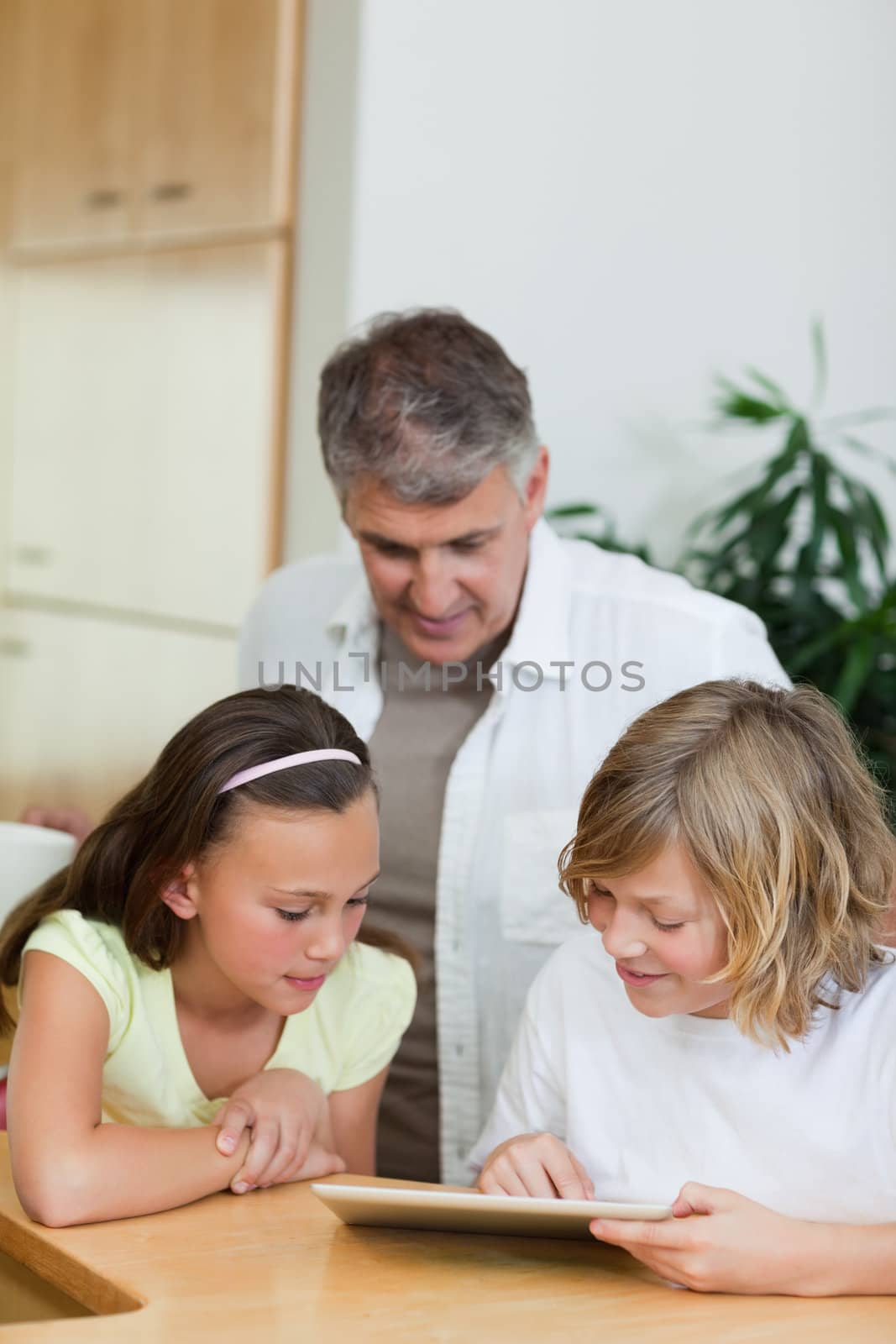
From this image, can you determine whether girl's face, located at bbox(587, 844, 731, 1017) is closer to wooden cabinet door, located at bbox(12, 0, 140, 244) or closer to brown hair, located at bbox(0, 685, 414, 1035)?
brown hair, located at bbox(0, 685, 414, 1035)

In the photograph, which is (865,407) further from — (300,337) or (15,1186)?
(15,1186)

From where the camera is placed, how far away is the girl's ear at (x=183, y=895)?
5.07 ft

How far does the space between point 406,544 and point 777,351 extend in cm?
153

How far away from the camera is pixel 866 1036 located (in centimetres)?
138

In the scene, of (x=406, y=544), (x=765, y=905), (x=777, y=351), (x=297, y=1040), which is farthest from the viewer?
(x=777, y=351)

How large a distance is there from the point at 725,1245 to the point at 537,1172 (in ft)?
0.68

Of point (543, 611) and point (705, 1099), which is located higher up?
point (543, 611)

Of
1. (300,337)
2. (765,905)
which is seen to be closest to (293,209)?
(300,337)

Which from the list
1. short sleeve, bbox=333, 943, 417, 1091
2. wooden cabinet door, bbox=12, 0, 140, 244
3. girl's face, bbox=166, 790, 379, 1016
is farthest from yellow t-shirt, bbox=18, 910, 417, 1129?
wooden cabinet door, bbox=12, 0, 140, 244

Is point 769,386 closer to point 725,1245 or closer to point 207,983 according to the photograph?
point 207,983

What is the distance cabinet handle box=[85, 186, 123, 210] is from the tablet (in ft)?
9.14

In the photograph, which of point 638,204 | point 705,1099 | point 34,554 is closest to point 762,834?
point 705,1099

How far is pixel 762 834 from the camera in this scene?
1351 millimetres

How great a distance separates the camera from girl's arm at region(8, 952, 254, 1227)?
133 cm
